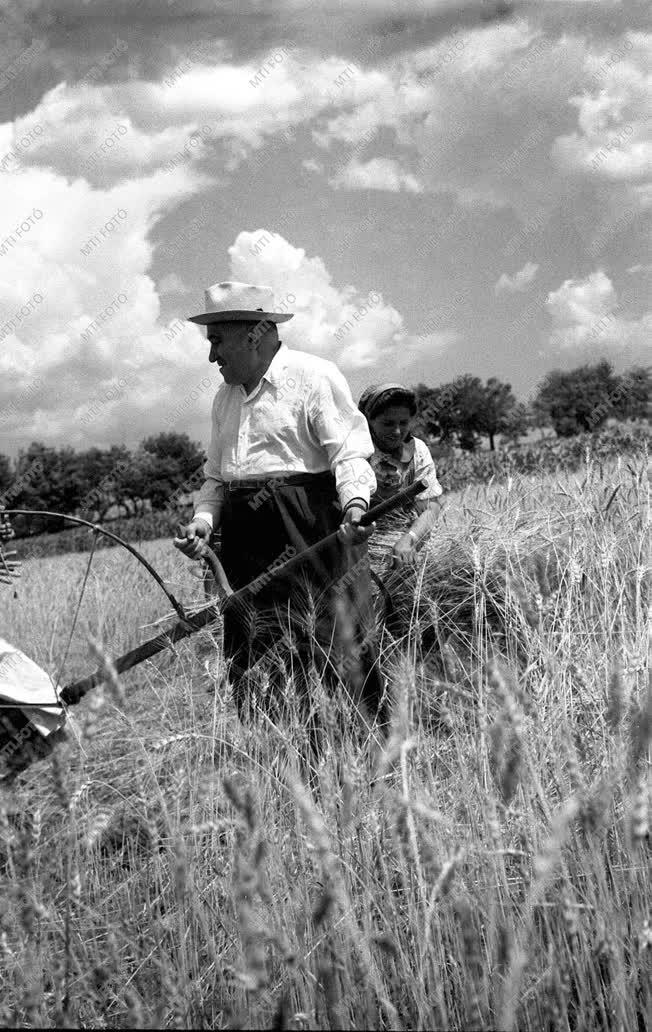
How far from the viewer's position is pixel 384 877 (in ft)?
6.16

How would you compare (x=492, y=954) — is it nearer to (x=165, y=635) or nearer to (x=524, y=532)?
(x=165, y=635)

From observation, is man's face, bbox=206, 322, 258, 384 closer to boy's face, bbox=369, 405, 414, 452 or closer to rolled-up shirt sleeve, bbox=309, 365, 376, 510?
A: rolled-up shirt sleeve, bbox=309, 365, 376, 510

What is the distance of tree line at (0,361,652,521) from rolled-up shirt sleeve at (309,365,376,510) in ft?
187

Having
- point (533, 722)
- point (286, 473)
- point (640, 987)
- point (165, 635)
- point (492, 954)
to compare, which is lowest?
point (640, 987)

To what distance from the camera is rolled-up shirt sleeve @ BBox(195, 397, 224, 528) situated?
135 inches

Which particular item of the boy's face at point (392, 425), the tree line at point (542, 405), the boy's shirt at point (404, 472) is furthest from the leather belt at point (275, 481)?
the tree line at point (542, 405)

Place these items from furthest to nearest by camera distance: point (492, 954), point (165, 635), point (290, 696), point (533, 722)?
point (165, 635) < point (290, 696) < point (533, 722) < point (492, 954)

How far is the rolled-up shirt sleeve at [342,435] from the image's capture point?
10.1 feet

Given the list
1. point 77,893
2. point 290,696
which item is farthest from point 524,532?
point 77,893

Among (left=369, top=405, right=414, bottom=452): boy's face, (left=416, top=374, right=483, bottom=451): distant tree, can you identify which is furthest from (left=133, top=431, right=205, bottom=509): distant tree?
(left=369, top=405, right=414, bottom=452): boy's face

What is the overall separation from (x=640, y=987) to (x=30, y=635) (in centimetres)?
659

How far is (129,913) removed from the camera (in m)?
2.20

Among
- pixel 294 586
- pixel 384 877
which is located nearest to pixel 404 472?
pixel 294 586

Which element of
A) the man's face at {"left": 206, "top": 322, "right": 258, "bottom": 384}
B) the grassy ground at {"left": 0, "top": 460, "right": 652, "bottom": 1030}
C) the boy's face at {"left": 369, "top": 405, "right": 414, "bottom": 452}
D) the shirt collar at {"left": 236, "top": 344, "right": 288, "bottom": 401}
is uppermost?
the man's face at {"left": 206, "top": 322, "right": 258, "bottom": 384}
